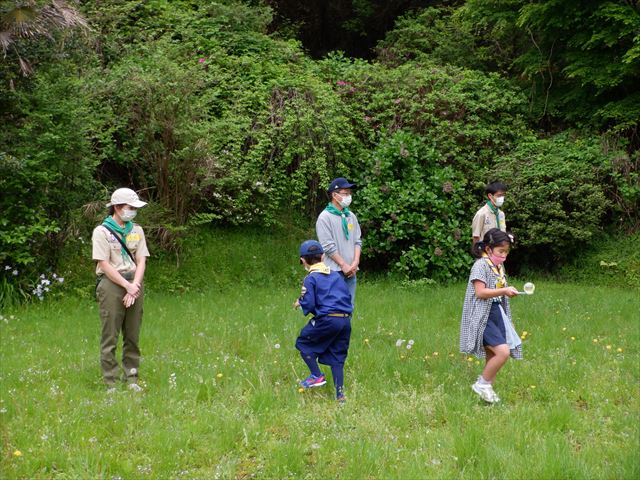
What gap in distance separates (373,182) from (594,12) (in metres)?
6.46

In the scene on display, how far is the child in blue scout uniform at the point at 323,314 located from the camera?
6.72 metres

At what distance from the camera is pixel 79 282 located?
12.1 m

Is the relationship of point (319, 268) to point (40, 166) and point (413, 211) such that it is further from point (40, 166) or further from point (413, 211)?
point (413, 211)

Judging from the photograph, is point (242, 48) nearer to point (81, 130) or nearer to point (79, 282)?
point (81, 130)

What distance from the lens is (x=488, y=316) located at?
22.7 feet

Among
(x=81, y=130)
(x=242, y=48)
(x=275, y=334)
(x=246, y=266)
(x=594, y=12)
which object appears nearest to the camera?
(x=275, y=334)

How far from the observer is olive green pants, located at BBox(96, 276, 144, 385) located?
704 centimetres

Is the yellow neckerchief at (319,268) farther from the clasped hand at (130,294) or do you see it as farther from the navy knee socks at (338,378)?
the clasped hand at (130,294)

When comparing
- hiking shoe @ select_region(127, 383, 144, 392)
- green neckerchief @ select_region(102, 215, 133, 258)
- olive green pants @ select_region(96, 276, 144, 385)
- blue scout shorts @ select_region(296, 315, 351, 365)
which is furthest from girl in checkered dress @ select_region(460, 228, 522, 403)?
green neckerchief @ select_region(102, 215, 133, 258)

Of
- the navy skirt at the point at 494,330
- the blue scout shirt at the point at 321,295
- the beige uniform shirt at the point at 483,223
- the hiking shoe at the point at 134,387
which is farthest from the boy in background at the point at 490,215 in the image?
the hiking shoe at the point at 134,387

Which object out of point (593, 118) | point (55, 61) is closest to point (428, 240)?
point (593, 118)

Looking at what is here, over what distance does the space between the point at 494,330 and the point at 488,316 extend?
→ 15 cm

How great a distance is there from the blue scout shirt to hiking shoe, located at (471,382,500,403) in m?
1.51

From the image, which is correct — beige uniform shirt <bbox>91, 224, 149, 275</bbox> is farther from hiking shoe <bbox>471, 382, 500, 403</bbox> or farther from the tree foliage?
the tree foliage
